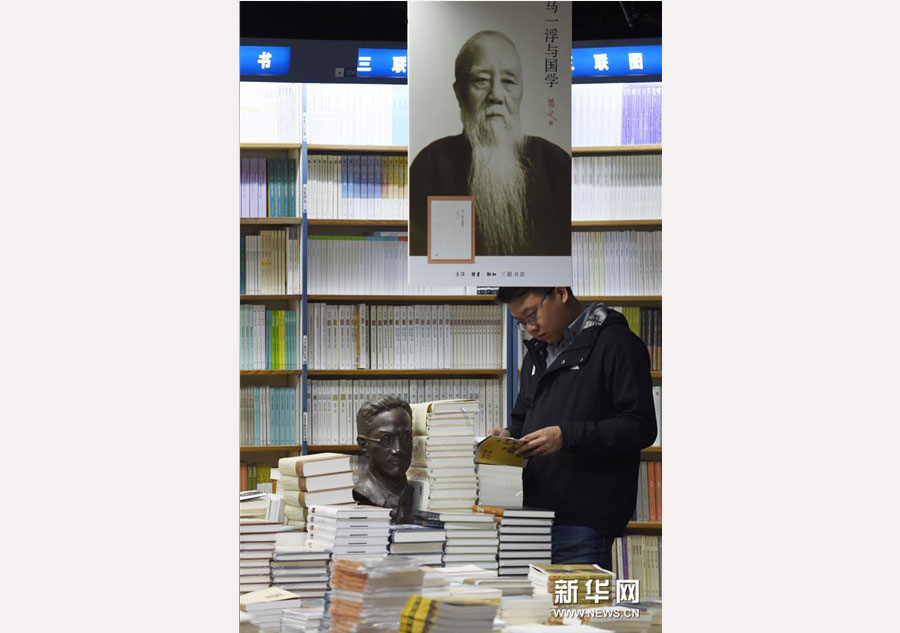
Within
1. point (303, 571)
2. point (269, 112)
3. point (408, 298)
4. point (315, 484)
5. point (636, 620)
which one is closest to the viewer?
point (303, 571)

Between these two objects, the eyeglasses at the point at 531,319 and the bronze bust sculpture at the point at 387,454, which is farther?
the eyeglasses at the point at 531,319

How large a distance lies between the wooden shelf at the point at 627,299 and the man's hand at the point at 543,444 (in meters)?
0.57

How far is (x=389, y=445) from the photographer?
4.88 meters

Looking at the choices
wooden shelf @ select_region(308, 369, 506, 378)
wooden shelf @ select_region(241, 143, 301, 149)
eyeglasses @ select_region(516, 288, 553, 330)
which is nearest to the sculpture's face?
wooden shelf @ select_region(308, 369, 506, 378)

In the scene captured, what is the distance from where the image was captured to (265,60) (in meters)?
5.14

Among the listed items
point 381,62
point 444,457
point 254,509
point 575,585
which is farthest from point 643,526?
point 381,62

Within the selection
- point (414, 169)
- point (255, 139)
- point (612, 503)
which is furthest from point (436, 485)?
point (255, 139)

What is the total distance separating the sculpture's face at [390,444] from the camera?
4.83 metres

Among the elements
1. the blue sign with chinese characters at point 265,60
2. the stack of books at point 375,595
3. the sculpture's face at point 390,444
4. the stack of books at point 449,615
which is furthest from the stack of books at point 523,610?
the blue sign with chinese characters at point 265,60

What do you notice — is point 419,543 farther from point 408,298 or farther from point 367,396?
point 408,298

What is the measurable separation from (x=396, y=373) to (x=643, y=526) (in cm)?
124

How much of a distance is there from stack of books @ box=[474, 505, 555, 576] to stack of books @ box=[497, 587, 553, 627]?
34 centimetres

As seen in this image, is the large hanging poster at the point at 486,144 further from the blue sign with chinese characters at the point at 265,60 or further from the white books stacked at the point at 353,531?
the white books stacked at the point at 353,531
